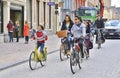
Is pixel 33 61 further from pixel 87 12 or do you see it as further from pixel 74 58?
pixel 87 12

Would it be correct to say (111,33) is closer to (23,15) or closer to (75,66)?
(23,15)

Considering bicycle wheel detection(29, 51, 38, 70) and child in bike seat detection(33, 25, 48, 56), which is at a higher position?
child in bike seat detection(33, 25, 48, 56)

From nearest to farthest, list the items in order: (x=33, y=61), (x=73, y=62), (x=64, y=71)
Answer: (x=73, y=62) < (x=64, y=71) < (x=33, y=61)

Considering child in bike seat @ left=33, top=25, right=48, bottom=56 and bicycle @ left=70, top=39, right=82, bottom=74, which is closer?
bicycle @ left=70, top=39, right=82, bottom=74

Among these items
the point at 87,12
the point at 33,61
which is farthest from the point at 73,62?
the point at 87,12

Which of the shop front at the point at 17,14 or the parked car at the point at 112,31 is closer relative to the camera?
the shop front at the point at 17,14

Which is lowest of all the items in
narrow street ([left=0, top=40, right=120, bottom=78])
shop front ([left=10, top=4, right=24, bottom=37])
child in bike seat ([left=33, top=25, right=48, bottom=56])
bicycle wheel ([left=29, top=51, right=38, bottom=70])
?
narrow street ([left=0, top=40, right=120, bottom=78])

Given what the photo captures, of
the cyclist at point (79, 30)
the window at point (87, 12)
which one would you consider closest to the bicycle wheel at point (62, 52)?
the cyclist at point (79, 30)

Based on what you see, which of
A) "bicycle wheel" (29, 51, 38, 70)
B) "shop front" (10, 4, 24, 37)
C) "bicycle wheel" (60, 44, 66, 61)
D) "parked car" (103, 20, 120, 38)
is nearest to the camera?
"bicycle wheel" (29, 51, 38, 70)

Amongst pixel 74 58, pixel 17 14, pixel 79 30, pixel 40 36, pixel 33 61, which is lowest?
pixel 33 61

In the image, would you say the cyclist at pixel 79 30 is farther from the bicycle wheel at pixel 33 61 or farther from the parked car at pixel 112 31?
the parked car at pixel 112 31

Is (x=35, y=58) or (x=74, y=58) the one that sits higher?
(x=74, y=58)

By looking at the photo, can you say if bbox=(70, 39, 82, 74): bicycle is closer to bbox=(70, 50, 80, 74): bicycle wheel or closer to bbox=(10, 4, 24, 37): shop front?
bbox=(70, 50, 80, 74): bicycle wheel

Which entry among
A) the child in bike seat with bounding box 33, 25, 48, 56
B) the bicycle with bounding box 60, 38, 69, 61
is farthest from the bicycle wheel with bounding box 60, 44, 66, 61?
the child in bike seat with bounding box 33, 25, 48, 56
